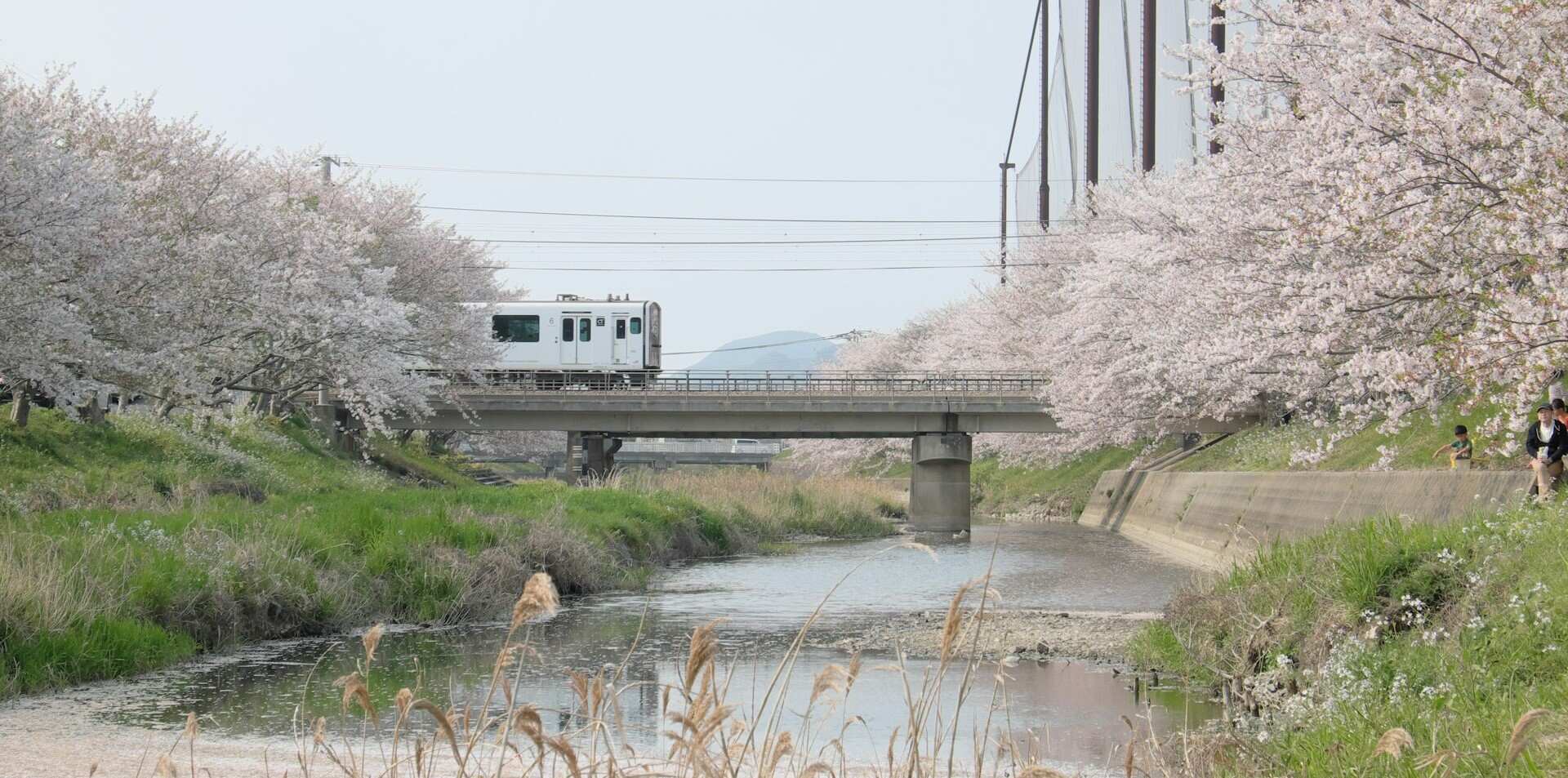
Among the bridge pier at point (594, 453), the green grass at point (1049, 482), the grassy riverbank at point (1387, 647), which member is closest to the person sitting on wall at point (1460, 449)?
the grassy riverbank at point (1387, 647)

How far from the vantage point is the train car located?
5075 cm

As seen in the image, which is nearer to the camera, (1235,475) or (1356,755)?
(1356,755)

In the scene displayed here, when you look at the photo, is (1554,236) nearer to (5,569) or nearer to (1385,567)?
(1385,567)

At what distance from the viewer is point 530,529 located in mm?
20000

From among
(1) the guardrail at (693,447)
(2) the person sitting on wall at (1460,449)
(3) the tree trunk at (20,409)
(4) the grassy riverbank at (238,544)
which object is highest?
(3) the tree trunk at (20,409)

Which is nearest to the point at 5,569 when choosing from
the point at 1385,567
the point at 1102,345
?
the point at 1385,567

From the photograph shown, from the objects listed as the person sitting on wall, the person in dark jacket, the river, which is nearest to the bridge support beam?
the river

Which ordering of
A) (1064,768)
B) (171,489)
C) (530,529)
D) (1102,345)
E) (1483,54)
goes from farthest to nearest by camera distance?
(1102,345) < (171,489) < (530,529) < (1483,54) < (1064,768)

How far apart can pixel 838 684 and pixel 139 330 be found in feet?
76.6

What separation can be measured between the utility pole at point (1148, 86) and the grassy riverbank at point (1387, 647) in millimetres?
28986

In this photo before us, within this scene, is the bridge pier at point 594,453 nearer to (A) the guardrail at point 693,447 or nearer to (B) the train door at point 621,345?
(B) the train door at point 621,345

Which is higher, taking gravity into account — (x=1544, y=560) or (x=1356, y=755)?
(x=1544, y=560)

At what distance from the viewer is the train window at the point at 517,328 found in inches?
2024

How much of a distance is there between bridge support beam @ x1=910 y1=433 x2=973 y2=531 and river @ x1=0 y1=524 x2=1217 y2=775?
80.2 ft
